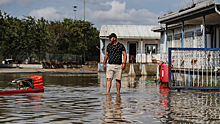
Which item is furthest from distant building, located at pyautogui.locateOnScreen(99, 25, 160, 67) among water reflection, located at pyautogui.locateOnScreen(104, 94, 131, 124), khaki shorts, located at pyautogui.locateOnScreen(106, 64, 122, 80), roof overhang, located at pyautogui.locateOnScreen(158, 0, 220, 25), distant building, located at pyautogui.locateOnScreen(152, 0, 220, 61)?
water reflection, located at pyautogui.locateOnScreen(104, 94, 131, 124)

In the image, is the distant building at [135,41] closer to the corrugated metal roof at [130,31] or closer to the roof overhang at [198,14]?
the corrugated metal roof at [130,31]

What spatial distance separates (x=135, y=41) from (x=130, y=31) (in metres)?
1.55

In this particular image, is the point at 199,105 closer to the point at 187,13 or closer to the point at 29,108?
the point at 29,108

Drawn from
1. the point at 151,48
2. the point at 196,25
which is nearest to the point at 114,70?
the point at 196,25

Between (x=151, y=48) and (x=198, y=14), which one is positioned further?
(x=151, y=48)

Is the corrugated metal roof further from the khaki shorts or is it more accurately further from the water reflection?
the water reflection

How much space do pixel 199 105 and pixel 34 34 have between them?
44.5 meters

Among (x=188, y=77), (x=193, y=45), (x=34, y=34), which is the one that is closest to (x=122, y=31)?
(x=34, y=34)

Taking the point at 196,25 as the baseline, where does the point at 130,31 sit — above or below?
above

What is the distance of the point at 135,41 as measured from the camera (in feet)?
135

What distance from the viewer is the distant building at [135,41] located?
1593 inches

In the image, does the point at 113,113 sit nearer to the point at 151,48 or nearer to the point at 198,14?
the point at 198,14

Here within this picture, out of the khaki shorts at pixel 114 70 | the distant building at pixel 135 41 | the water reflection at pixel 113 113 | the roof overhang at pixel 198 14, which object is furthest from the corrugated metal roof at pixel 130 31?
the water reflection at pixel 113 113

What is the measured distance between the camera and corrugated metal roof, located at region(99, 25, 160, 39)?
133 ft
